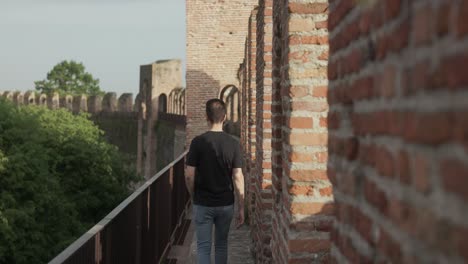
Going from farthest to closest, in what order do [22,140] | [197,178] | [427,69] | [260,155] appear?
[22,140] → [260,155] → [197,178] → [427,69]

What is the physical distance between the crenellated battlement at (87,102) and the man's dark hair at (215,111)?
38.9 meters

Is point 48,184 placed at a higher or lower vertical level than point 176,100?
lower

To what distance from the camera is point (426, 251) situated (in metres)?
1.24

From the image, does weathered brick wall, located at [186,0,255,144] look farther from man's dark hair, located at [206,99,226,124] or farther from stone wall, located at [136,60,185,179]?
stone wall, located at [136,60,185,179]

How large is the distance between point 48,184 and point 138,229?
1130 cm

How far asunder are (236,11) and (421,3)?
21511 mm

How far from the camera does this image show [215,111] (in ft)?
18.6

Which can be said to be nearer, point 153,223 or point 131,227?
point 131,227

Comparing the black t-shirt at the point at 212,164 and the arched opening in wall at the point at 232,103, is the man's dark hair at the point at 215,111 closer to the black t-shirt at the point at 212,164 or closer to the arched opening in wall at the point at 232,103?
the black t-shirt at the point at 212,164

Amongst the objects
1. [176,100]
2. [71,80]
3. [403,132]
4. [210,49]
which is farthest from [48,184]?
[71,80]

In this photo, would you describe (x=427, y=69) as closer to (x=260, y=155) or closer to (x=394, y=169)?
(x=394, y=169)

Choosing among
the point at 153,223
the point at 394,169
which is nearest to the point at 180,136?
the point at 153,223

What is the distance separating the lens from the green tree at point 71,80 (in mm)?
70625

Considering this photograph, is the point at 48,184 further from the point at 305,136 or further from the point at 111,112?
the point at 111,112
